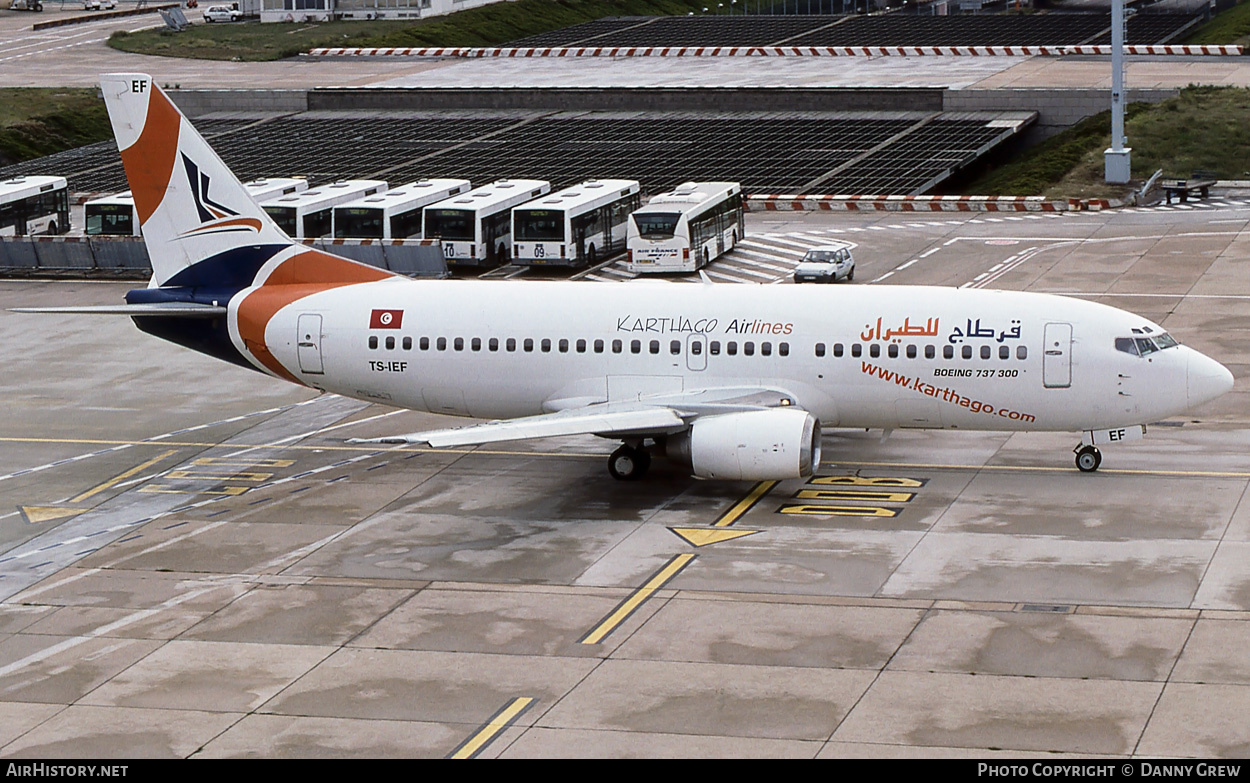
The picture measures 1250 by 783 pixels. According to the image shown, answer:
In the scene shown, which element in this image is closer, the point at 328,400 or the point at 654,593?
the point at 654,593

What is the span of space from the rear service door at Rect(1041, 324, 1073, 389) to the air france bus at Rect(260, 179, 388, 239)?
42841 millimetres

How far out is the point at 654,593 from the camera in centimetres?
3525

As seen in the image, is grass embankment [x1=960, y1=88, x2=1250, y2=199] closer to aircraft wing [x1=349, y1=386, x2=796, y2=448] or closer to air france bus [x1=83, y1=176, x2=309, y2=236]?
air france bus [x1=83, y1=176, x2=309, y2=236]

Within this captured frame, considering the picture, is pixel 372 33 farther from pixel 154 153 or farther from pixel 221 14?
pixel 154 153

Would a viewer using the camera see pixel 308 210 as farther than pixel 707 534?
Yes

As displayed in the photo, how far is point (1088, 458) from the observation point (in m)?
43.1

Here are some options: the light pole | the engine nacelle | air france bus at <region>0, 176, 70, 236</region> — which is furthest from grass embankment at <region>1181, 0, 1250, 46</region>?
the engine nacelle

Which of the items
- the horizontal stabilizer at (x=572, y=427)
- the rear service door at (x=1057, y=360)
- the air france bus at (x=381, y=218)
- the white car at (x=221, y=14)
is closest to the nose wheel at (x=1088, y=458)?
the rear service door at (x=1057, y=360)

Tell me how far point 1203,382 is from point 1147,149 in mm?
55465

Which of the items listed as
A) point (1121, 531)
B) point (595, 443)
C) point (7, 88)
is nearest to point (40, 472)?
point (595, 443)

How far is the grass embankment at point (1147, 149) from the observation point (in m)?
90.7

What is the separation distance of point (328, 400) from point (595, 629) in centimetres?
2423

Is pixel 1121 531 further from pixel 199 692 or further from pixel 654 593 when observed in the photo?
pixel 199 692
